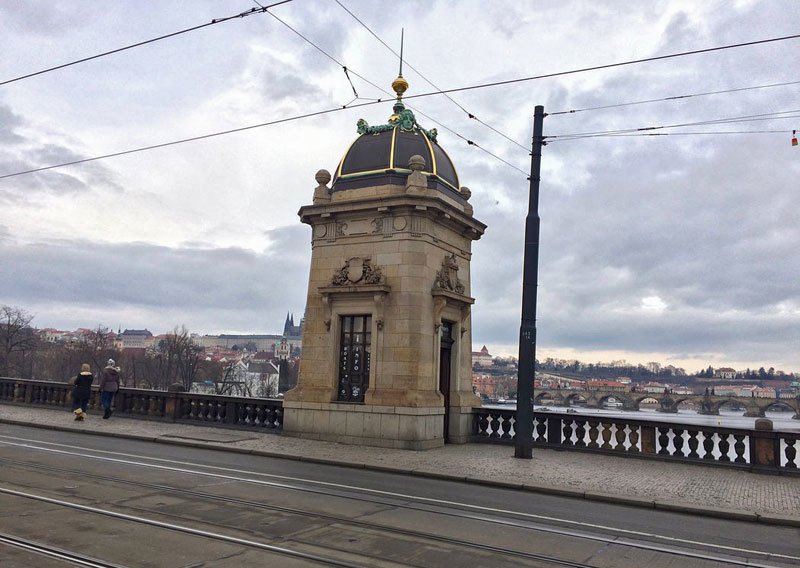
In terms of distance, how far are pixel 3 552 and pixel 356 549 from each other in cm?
352

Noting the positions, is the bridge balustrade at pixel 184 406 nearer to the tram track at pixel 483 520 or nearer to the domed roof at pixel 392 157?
the domed roof at pixel 392 157

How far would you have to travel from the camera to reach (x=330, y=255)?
18562 mm

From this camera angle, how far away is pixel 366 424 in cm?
1689

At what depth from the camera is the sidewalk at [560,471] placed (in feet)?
34.6

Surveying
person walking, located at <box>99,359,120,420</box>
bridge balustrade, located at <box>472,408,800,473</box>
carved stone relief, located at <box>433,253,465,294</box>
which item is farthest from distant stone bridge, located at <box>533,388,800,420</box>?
carved stone relief, located at <box>433,253,465,294</box>

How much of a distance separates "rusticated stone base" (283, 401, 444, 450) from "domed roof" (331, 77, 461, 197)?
648cm

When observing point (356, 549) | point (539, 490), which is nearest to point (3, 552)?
point (356, 549)

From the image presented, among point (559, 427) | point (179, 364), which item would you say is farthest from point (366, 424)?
point (179, 364)

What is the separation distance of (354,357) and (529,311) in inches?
201

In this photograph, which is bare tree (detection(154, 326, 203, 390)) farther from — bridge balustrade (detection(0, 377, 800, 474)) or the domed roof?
the domed roof

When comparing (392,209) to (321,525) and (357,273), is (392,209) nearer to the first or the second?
(357,273)

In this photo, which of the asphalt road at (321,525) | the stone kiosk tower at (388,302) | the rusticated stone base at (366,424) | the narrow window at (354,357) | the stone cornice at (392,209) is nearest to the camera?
the asphalt road at (321,525)

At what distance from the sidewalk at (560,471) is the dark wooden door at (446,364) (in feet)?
3.90

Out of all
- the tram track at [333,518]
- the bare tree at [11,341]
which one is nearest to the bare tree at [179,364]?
the bare tree at [11,341]
